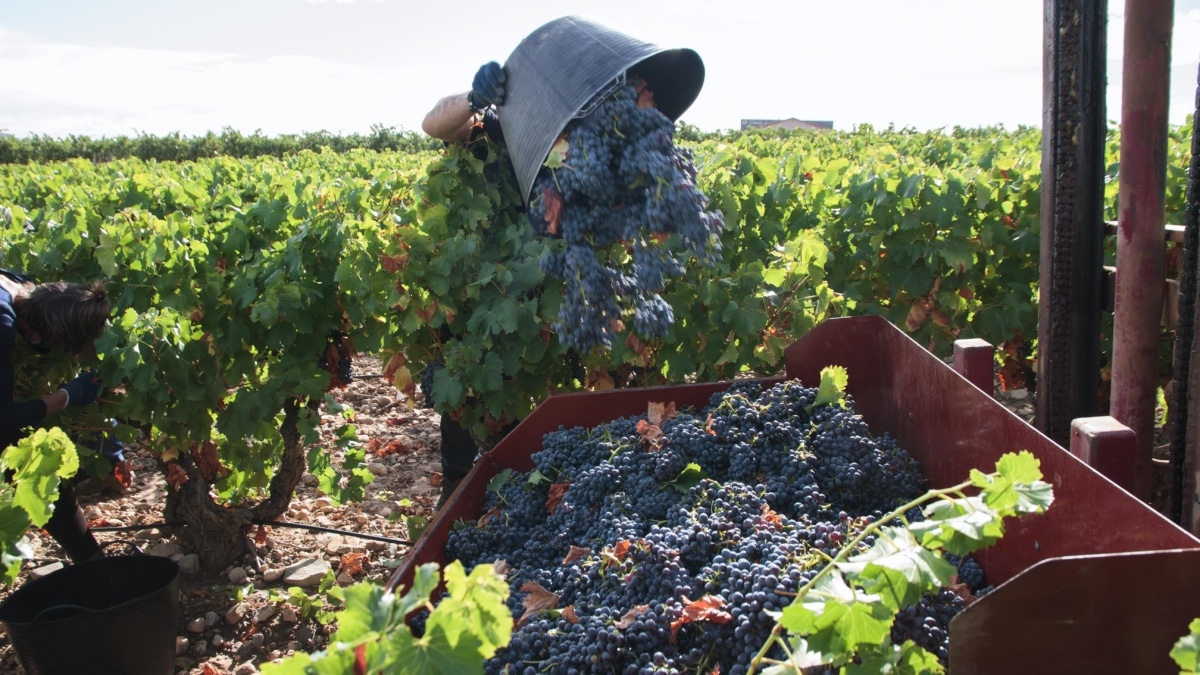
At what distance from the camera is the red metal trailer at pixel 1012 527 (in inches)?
46.4

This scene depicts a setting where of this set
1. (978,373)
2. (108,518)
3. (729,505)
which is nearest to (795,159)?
(978,373)

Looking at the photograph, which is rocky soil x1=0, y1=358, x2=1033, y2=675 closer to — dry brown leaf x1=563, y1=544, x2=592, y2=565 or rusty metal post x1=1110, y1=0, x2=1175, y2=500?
dry brown leaf x1=563, y1=544, x2=592, y2=565

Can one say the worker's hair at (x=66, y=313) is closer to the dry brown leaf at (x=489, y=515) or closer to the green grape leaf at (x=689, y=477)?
the dry brown leaf at (x=489, y=515)

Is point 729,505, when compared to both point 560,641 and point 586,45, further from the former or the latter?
point 586,45

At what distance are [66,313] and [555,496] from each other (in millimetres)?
2210

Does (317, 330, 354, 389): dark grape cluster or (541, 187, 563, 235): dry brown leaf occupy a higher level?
(541, 187, 563, 235): dry brown leaf

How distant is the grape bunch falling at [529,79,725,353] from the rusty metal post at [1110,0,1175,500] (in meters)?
1.03

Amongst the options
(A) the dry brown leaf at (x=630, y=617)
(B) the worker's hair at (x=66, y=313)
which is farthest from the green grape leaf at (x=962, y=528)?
(B) the worker's hair at (x=66, y=313)

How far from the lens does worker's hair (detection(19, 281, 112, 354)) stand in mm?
3254

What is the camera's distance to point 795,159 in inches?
182

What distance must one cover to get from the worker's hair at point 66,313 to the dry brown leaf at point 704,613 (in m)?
2.74

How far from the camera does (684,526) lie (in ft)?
5.73

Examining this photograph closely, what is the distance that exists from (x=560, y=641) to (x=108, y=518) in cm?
405

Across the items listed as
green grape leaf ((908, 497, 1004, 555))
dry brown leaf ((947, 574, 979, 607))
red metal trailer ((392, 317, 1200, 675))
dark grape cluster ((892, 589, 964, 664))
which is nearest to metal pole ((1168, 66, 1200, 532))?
red metal trailer ((392, 317, 1200, 675))
